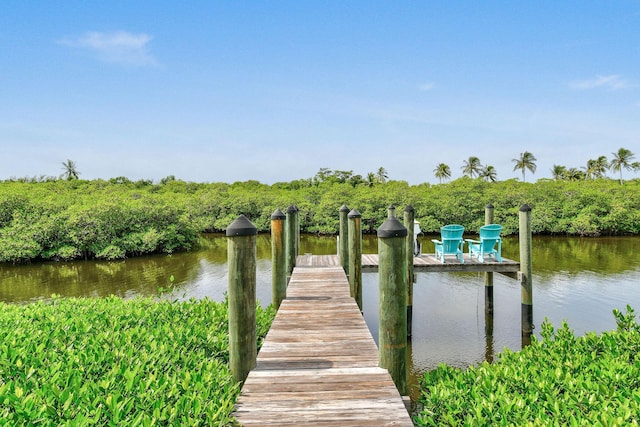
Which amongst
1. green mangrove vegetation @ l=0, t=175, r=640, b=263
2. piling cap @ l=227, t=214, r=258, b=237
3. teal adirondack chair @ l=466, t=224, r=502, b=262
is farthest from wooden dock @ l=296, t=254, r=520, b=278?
green mangrove vegetation @ l=0, t=175, r=640, b=263

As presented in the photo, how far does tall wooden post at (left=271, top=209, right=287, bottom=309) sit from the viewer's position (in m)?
6.74

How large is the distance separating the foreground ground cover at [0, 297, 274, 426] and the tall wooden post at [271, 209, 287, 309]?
1.25m

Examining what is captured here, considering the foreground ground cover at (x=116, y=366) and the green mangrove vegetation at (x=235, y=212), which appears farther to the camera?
the green mangrove vegetation at (x=235, y=212)

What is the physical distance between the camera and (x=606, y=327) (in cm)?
1041

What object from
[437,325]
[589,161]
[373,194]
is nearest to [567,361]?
[437,325]

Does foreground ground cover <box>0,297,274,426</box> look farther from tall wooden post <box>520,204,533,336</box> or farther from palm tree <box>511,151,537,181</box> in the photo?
palm tree <box>511,151,537,181</box>

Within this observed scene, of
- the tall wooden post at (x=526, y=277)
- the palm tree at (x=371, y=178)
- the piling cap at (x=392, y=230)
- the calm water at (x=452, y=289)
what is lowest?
the calm water at (x=452, y=289)

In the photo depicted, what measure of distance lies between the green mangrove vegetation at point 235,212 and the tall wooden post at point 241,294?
75.4 feet

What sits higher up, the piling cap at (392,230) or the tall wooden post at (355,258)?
the piling cap at (392,230)

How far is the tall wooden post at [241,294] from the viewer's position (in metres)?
3.48

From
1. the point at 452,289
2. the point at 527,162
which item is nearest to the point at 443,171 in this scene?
the point at 527,162

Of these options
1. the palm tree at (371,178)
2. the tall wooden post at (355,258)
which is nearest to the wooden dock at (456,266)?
the tall wooden post at (355,258)

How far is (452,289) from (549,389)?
12.6m

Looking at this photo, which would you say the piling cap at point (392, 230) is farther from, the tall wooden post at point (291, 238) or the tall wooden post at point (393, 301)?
the tall wooden post at point (291, 238)
